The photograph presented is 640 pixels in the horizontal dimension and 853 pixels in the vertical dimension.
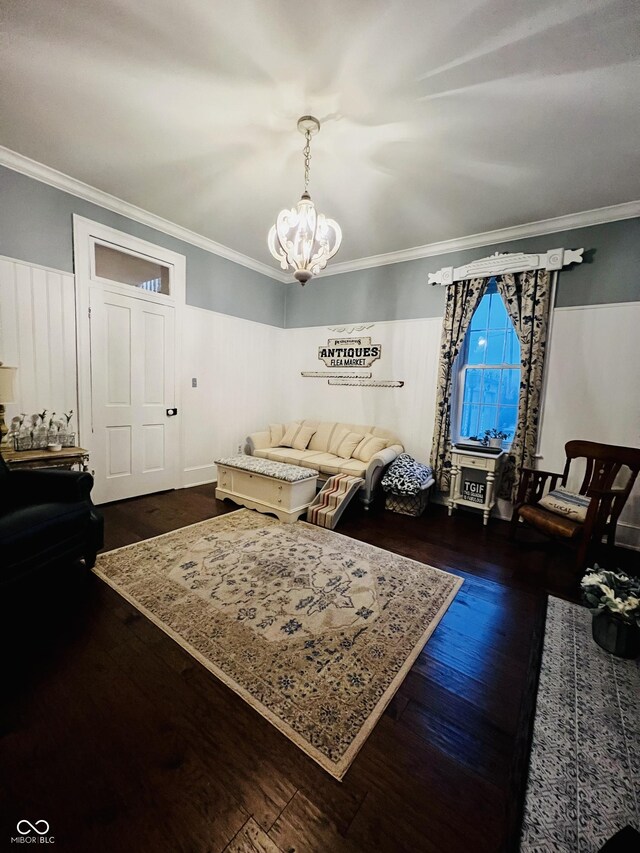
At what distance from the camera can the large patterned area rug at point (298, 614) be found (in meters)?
1.47

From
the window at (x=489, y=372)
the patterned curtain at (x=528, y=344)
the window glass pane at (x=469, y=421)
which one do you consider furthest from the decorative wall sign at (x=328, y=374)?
the patterned curtain at (x=528, y=344)

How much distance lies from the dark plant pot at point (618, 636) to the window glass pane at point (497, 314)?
9.87 feet

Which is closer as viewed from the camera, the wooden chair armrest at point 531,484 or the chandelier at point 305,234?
the chandelier at point 305,234

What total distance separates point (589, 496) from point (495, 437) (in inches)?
45.6

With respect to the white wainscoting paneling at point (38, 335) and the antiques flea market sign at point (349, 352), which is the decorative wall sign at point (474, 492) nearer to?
the antiques flea market sign at point (349, 352)

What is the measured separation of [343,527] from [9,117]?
161 inches

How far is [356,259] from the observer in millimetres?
4648

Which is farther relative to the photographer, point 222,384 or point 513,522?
point 222,384

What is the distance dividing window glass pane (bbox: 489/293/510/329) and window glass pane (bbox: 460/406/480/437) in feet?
3.14

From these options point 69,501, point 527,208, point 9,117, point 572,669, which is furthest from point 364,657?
point 9,117

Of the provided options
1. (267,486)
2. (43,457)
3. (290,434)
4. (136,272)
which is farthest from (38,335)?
(290,434)

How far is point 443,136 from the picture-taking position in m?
2.37

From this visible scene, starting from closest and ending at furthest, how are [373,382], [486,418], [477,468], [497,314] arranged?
[477,468] → [497,314] → [486,418] → [373,382]

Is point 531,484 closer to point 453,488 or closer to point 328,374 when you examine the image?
point 453,488
